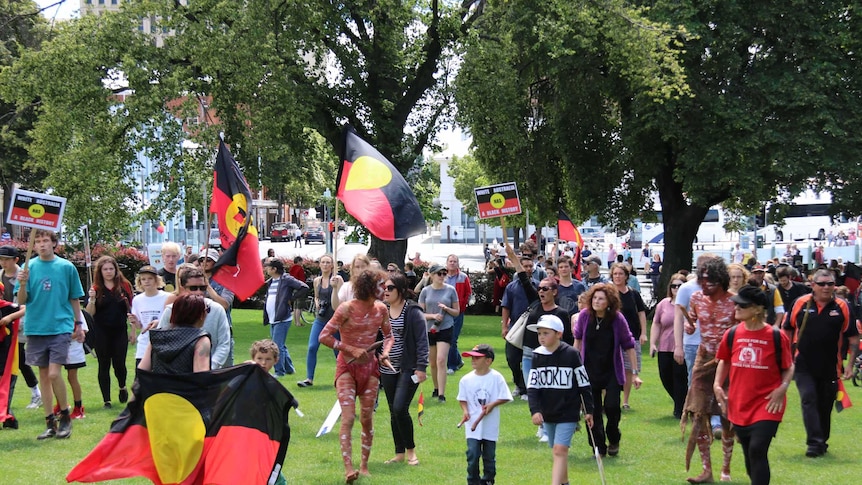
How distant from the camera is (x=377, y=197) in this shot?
10.6 metres

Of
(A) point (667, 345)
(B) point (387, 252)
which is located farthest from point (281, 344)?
(B) point (387, 252)

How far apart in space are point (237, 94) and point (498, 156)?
24.5 ft

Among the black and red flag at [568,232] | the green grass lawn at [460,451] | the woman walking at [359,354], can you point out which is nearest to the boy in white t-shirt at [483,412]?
the green grass lawn at [460,451]

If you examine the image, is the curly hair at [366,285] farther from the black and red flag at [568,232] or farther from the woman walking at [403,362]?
the black and red flag at [568,232]

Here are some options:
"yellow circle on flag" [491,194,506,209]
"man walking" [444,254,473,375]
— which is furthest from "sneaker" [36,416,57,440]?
"yellow circle on flag" [491,194,506,209]

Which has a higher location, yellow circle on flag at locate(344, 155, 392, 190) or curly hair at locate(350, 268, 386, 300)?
yellow circle on flag at locate(344, 155, 392, 190)

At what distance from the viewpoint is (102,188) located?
22547 mm

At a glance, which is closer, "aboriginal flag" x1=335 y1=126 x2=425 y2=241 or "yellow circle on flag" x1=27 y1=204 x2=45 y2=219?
"aboriginal flag" x1=335 y1=126 x2=425 y2=241

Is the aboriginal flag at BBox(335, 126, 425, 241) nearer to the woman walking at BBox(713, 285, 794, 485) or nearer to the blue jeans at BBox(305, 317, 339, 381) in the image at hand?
the blue jeans at BBox(305, 317, 339, 381)

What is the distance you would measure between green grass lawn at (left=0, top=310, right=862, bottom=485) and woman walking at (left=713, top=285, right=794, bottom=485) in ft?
4.73

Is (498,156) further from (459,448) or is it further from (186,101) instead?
(459,448)

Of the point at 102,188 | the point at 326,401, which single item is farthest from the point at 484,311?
the point at 326,401

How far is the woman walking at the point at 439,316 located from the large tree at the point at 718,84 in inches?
406

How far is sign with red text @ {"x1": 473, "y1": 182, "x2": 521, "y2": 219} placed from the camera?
15.5 metres
